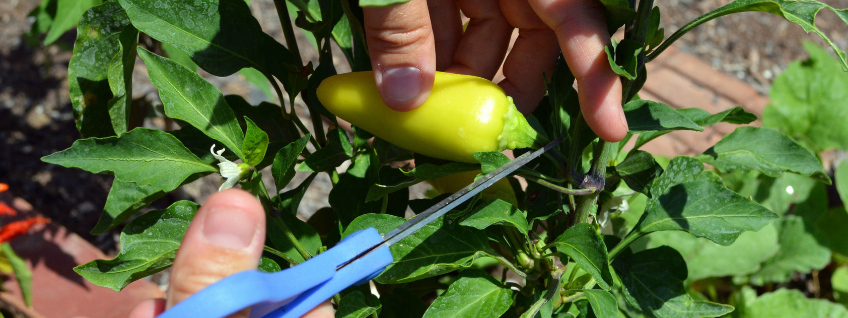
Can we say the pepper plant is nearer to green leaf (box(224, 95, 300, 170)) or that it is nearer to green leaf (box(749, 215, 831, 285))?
green leaf (box(224, 95, 300, 170))

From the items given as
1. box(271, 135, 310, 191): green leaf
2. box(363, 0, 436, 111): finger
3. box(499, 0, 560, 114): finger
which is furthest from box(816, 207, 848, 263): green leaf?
box(271, 135, 310, 191): green leaf

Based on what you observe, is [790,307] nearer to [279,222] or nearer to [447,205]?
[447,205]

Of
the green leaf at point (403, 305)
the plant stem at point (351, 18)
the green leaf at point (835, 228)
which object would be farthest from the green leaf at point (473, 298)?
the green leaf at point (835, 228)

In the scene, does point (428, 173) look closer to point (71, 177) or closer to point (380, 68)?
point (380, 68)

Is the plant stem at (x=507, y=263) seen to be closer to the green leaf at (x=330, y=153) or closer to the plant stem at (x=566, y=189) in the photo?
the plant stem at (x=566, y=189)

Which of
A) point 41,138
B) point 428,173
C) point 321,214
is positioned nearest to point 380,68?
point 428,173

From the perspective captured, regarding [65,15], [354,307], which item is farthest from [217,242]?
[65,15]
